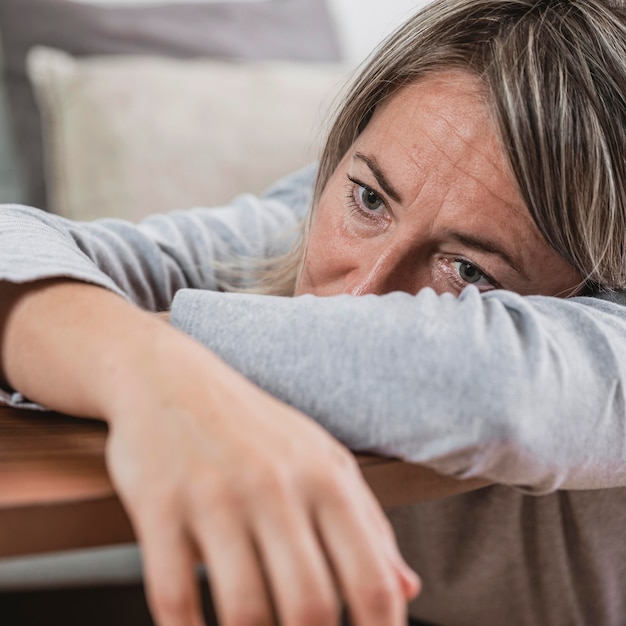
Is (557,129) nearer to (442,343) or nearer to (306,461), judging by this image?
(442,343)

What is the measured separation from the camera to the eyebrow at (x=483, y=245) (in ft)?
2.49

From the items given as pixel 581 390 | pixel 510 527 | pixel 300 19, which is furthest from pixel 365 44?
pixel 581 390

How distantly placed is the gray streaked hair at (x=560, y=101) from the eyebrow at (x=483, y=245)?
0.04 meters

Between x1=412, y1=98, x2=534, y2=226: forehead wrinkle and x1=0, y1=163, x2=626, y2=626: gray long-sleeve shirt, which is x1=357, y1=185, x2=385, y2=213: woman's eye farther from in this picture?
x1=0, y1=163, x2=626, y2=626: gray long-sleeve shirt

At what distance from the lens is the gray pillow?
5.31ft

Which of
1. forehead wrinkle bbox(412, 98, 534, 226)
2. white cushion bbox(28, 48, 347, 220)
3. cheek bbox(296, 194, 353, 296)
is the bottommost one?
white cushion bbox(28, 48, 347, 220)

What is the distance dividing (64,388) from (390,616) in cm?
27

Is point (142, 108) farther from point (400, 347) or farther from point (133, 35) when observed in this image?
point (400, 347)

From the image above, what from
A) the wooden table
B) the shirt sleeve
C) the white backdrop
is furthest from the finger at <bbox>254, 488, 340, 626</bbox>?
the white backdrop

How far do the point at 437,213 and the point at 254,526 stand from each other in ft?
1.48

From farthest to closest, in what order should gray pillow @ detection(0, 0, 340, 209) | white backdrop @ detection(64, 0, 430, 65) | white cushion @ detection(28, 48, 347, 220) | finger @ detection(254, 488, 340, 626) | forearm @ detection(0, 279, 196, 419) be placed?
white backdrop @ detection(64, 0, 430, 65) → gray pillow @ detection(0, 0, 340, 209) → white cushion @ detection(28, 48, 347, 220) → forearm @ detection(0, 279, 196, 419) → finger @ detection(254, 488, 340, 626)

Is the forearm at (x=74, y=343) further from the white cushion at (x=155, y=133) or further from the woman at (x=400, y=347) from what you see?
Result: the white cushion at (x=155, y=133)

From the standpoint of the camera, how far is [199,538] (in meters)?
0.37

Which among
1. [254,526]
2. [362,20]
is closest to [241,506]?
[254,526]
